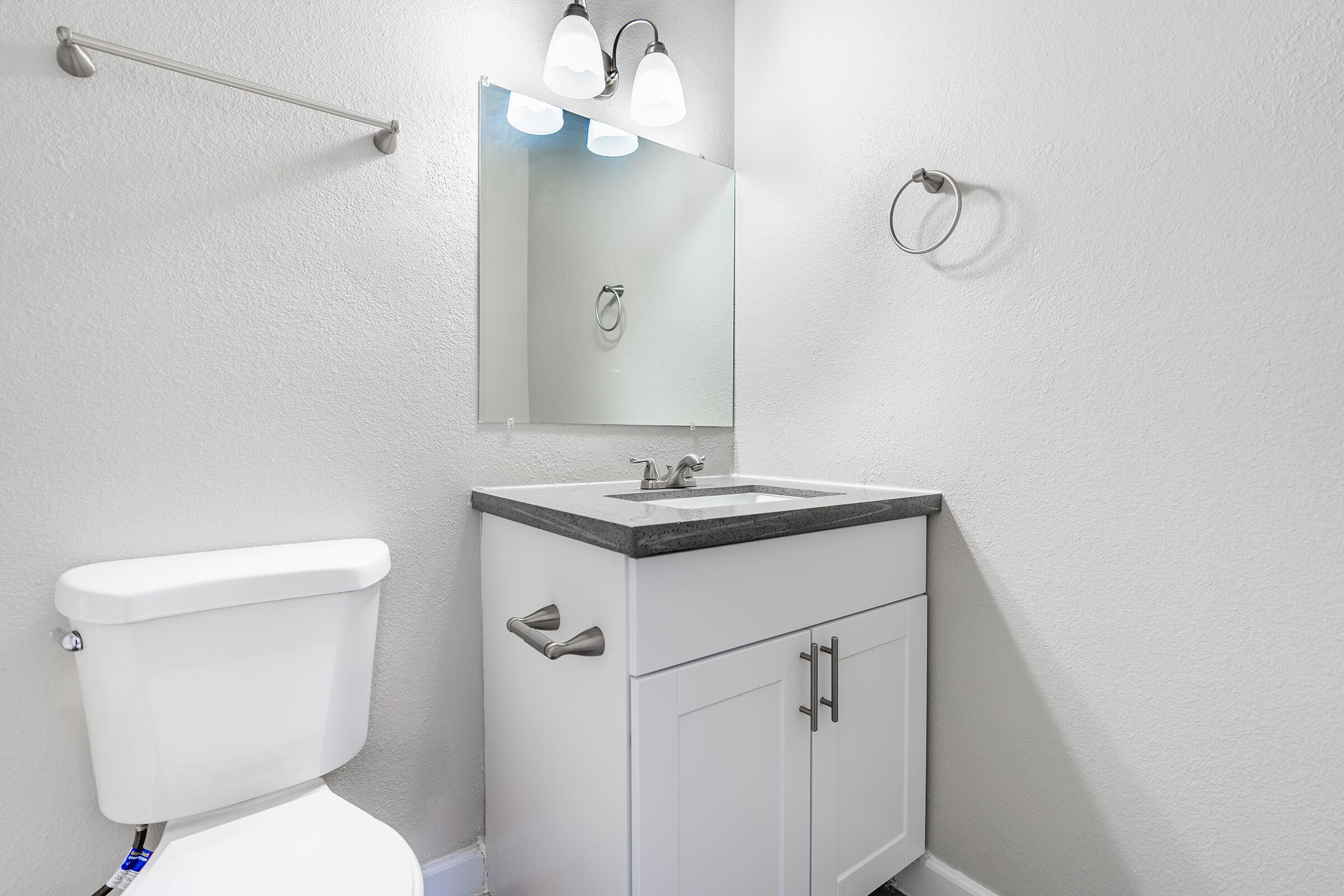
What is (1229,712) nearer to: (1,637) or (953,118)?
(953,118)

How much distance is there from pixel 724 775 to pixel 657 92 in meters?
1.45

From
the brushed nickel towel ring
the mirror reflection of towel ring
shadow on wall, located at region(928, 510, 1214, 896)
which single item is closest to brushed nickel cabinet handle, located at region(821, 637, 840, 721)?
shadow on wall, located at region(928, 510, 1214, 896)

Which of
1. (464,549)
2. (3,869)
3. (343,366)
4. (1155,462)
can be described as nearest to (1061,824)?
(1155,462)

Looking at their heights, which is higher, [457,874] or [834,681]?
[834,681]

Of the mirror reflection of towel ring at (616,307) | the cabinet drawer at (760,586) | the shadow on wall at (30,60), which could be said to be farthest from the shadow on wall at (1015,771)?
the shadow on wall at (30,60)

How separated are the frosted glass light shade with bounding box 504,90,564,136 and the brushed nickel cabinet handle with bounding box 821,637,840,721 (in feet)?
4.13

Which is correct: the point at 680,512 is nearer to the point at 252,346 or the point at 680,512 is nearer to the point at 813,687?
the point at 813,687

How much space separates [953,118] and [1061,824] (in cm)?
133

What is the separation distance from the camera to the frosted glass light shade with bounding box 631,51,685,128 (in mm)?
1501

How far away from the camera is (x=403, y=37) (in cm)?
129

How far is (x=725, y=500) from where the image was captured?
148cm

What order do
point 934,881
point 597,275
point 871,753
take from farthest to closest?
point 597,275 < point 934,881 < point 871,753

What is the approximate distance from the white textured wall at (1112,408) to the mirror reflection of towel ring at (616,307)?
0.50 m

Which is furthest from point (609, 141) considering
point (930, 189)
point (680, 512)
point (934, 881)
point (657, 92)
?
point (934, 881)
